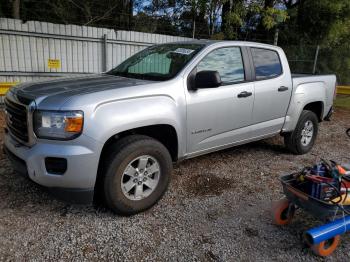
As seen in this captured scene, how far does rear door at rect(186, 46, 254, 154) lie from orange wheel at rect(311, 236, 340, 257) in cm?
165

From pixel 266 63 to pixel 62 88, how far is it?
9.43ft

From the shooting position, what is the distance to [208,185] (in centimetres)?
404

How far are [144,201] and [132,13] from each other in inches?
433

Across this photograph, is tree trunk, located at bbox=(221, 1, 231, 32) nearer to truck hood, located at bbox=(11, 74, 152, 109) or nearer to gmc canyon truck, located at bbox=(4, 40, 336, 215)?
gmc canyon truck, located at bbox=(4, 40, 336, 215)

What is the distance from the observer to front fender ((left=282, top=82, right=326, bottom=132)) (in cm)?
493

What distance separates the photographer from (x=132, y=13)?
1276 centimetres

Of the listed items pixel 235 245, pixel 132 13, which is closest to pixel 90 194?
pixel 235 245

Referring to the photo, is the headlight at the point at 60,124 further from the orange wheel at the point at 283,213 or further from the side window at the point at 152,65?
the orange wheel at the point at 283,213

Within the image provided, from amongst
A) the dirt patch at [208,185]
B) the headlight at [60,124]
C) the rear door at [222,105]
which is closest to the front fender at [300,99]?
the rear door at [222,105]

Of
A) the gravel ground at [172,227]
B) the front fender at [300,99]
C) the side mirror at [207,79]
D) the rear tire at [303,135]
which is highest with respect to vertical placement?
the side mirror at [207,79]

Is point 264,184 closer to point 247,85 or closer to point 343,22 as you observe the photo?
point 247,85

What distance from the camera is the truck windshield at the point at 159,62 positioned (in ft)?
12.1

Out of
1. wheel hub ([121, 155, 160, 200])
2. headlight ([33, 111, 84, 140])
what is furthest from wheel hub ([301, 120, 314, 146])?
headlight ([33, 111, 84, 140])

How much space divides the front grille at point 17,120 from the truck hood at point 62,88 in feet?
0.37
